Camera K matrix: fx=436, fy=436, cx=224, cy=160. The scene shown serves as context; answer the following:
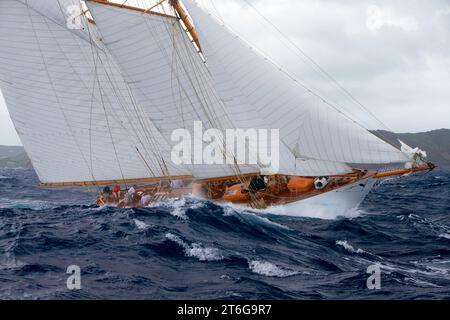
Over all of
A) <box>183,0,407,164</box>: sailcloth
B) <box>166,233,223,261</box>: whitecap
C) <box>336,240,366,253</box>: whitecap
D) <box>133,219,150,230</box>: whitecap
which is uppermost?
<box>183,0,407,164</box>: sailcloth

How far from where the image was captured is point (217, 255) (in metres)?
13.9

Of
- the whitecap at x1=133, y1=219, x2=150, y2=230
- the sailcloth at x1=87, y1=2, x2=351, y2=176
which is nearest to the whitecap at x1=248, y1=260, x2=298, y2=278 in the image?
the whitecap at x1=133, y1=219, x2=150, y2=230

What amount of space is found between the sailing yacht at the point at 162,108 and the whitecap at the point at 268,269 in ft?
26.3

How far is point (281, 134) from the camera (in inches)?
798

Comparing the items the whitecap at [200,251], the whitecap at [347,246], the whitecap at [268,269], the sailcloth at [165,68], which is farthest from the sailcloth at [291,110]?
the whitecap at [268,269]

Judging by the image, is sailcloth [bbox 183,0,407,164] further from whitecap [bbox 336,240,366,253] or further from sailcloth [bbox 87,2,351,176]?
whitecap [bbox 336,240,366,253]

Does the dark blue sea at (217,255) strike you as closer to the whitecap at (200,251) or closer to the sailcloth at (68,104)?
the whitecap at (200,251)

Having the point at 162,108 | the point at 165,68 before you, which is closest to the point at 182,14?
the point at 165,68

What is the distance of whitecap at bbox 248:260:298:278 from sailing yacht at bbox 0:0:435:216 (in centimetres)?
801

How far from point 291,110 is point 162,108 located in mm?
7276

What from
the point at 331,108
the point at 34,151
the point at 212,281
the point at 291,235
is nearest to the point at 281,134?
the point at 331,108

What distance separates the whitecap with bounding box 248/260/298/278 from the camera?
12.4m

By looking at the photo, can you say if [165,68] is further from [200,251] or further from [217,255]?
[217,255]

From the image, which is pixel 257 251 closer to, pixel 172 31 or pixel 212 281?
pixel 212 281
